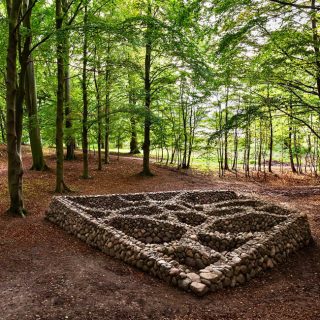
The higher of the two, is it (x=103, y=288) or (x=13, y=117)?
(x=13, y=117)

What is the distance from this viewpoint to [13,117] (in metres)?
9.14

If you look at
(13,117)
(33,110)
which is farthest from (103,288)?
(33,110)

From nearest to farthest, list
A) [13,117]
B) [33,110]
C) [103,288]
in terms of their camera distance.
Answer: [103,288], [13,117], [33,110]

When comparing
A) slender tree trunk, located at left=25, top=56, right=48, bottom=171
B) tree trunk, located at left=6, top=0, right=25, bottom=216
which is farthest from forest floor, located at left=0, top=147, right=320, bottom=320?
slender tree trunk, located at left=25, top=56, right=48, bottom=171

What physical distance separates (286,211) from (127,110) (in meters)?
9.45

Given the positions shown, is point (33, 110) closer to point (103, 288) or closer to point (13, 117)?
point (13, 117)

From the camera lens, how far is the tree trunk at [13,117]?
28.8ft

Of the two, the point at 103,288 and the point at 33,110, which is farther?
the point at 33,110

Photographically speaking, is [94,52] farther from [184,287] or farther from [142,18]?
[184,287]

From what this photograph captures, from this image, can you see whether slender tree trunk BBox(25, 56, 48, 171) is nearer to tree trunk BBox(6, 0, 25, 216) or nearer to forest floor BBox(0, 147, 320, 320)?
tree trunk BBox(6, 0, 25, 216)

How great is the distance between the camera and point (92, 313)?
4.65 metres

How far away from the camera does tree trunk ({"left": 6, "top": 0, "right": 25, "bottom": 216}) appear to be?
877 cm

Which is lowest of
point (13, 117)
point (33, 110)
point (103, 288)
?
point (103, 288)

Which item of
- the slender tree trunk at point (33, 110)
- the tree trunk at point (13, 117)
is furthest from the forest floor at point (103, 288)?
the slender tree trunk at point (33, 110)
